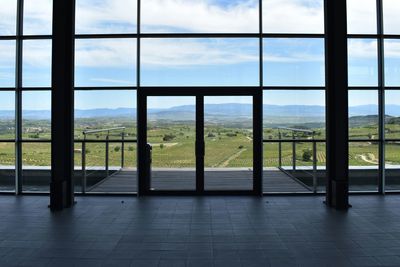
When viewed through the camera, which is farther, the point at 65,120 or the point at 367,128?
the point at 367,128

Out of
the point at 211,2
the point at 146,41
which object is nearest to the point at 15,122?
the point at 146,41

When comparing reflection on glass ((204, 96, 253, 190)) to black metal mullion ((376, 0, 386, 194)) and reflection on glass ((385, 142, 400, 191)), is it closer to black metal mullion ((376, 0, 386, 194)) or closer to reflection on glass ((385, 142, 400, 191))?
black metal mullion ((376, 0, 386, 194))

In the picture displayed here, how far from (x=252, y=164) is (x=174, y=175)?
1.42 metres

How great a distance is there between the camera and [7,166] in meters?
7.48

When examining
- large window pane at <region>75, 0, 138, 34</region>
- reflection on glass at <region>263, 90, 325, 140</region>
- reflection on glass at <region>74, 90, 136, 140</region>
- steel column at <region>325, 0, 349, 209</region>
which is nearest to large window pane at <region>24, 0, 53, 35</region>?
large window pane at <region>75, 0, 138, 34</region>

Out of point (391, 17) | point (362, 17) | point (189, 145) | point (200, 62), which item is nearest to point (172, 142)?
point (189, 145)

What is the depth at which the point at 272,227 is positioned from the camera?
5.09m

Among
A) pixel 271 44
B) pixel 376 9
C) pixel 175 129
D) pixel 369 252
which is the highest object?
pixel 376 9

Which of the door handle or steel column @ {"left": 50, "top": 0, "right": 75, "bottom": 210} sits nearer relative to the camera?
steel column @ {"left": 50, "top": 0, "right": 75, "bottom": 210}

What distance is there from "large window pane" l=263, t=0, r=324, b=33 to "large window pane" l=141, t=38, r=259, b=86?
1.76 feet

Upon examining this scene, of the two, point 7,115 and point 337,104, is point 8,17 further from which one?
point 337,104

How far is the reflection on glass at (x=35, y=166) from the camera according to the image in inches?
290

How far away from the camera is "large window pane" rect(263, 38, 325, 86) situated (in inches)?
287

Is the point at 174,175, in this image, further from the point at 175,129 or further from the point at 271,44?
the point at 271,44
